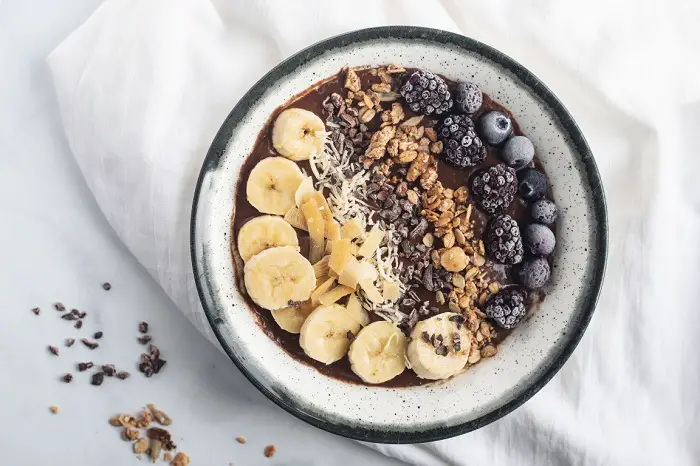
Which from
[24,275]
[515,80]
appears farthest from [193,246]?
[515,80]

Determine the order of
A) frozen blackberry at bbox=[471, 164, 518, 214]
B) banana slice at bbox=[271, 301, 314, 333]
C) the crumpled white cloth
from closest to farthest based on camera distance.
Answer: frozen blackberry at bbox=[471, 164, 518, 214] < banana slice at bbox=[271, 301, 314, 333] < the crumpled white cloth

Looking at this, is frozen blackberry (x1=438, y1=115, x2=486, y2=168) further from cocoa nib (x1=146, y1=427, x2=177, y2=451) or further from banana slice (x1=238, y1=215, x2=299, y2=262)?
cocoa nib (x1=146, y1=427, x2=177, y2=451)

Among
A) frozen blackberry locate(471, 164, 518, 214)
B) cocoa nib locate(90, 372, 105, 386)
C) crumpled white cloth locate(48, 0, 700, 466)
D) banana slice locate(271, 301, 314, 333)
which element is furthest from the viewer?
cocoa nib locate(90, 372, 105, 386)

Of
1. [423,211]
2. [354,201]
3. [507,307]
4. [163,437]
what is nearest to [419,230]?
[423,211]

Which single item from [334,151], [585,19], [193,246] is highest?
[585,19]

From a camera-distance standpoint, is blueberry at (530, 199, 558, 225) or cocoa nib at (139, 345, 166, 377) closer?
blueberry at (530, 199, 558, 225)

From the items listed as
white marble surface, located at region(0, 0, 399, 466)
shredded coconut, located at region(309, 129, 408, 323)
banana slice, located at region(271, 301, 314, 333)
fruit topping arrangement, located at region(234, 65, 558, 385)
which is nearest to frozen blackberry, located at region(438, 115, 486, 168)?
fruit topping arrangement, located at region(234, 65, 558, 385)

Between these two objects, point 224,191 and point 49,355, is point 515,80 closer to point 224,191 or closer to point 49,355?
point 224,191

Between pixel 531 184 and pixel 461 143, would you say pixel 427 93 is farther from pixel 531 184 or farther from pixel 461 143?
pixel 531 184
